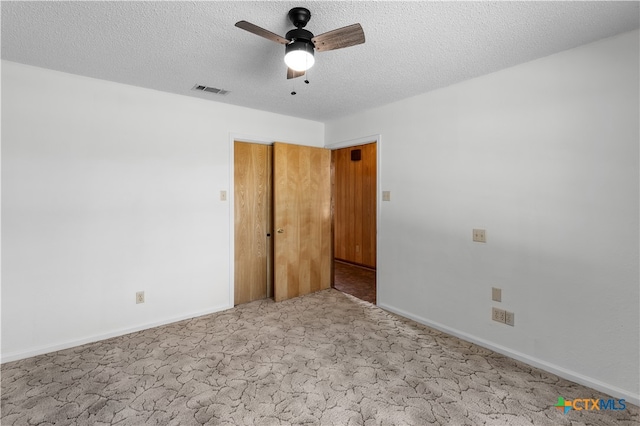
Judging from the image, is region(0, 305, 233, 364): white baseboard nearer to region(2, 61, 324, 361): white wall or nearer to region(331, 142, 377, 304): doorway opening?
region(2, 61, 324, 361): white wall

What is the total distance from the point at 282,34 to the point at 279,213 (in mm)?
2245

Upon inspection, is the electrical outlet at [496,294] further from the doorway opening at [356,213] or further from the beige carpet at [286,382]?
the doorway opening at [356,213]

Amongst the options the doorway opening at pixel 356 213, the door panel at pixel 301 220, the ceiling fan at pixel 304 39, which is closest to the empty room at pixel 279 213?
the ceiling fan at pixel 304 39

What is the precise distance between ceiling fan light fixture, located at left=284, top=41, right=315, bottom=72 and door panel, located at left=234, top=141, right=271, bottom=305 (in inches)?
83.1

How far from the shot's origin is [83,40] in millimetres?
2086

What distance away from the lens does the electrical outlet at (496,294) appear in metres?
2.62

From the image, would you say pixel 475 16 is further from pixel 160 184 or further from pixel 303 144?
pixel 160 184

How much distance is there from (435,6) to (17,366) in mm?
3964

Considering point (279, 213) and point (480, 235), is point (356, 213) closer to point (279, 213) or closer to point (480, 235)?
point (279, 213)

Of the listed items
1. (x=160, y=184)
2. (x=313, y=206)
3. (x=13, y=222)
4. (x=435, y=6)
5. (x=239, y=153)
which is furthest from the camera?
(x=313, y=206)

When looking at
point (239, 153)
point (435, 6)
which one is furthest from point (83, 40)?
point (435, 6)

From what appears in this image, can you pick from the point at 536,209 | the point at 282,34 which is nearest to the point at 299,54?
the point at 282,34

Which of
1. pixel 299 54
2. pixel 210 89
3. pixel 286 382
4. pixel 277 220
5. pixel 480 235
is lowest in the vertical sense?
pixel 286 382

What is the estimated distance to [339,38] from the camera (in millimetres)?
1701
